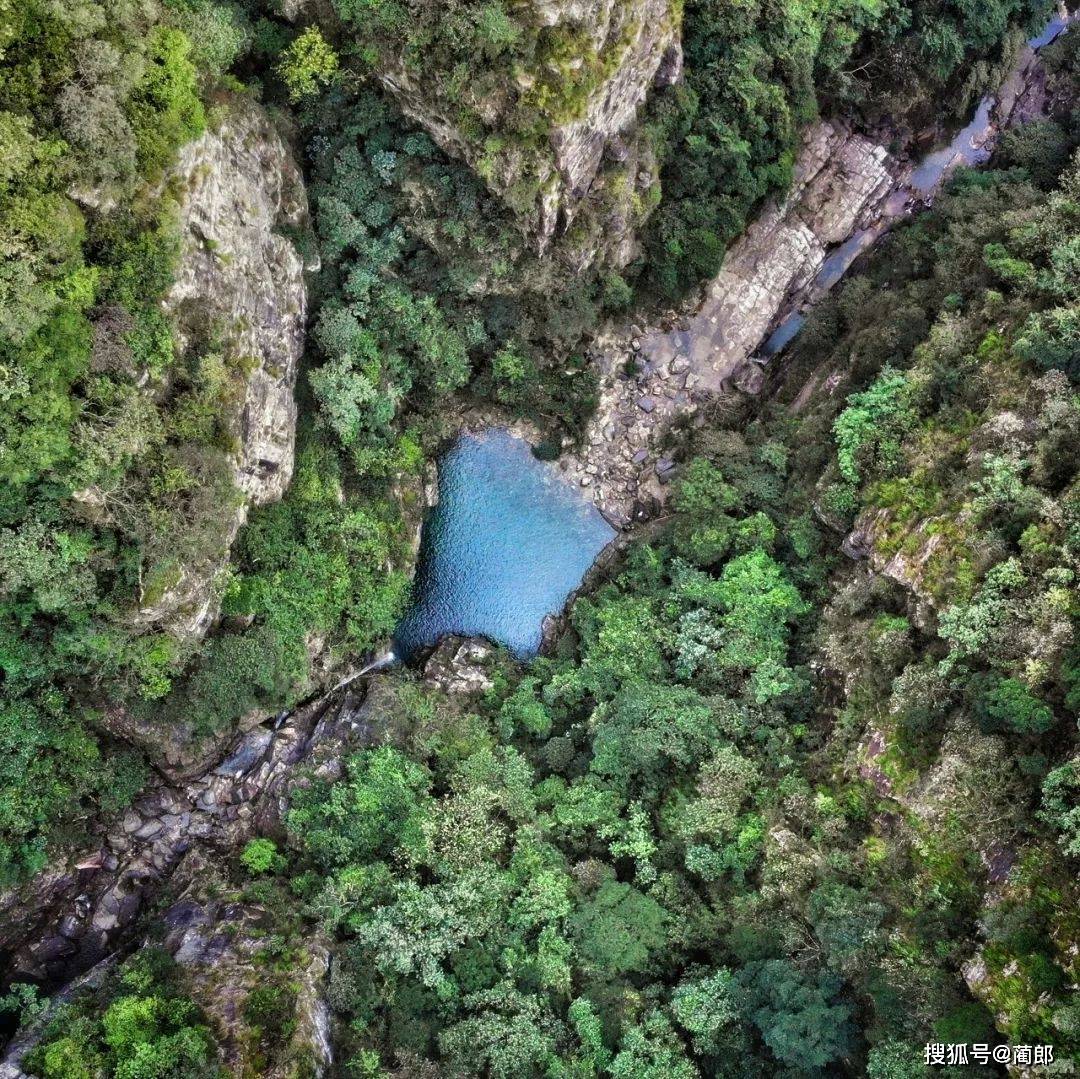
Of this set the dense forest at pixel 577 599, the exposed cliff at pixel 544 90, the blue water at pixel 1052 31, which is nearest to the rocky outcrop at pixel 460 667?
the dense forest at pixel 577 599

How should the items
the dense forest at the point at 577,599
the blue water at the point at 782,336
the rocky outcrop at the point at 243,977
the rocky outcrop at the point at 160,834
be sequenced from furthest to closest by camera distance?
1. the blue water at the point at 782,336
2. the rocky outcrop at the point at 160,834
3. the rocky outcrop at the point at 243,977
4. the dense forest at the point at 577,599

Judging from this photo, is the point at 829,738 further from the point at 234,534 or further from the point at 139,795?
the point at 139,795

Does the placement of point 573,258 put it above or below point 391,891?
above

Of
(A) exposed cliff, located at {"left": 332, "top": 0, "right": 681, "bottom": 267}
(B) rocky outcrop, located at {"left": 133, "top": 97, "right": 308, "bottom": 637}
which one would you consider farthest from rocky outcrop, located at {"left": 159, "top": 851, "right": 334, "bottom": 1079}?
(A) exposed cliff, located at {"left": 332, "top": 0, "right": 681, "bottom": 267}

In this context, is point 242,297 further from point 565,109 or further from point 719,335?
point 719,335

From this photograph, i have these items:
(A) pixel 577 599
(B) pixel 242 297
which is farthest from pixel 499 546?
(B) pixel 242 297

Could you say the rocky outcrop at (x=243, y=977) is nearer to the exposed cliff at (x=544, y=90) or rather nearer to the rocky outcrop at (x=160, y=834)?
the rocky outcrop at (x=160, y=834)

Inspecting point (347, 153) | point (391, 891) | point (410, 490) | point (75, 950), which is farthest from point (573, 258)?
point (75, 950)
